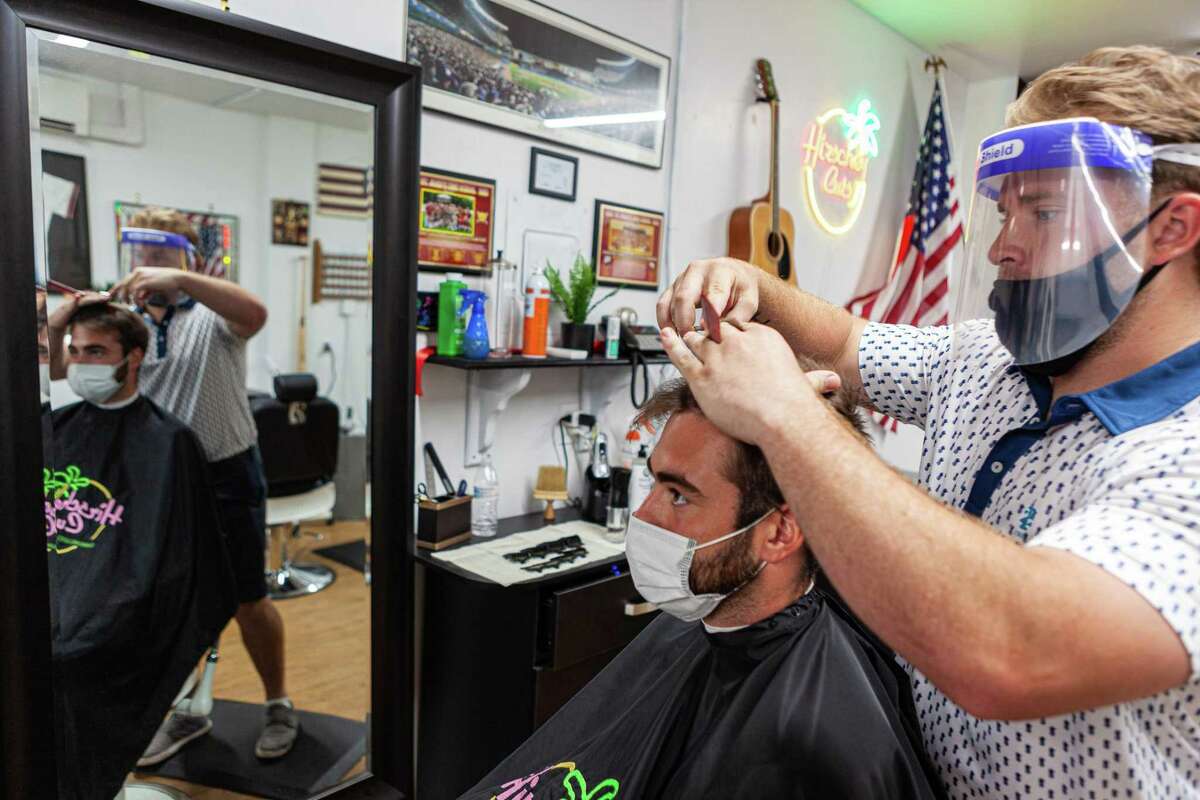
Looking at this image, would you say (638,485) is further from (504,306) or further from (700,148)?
(700,148)

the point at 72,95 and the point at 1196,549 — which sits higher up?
the point at 72,95

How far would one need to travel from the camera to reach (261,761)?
219 cm

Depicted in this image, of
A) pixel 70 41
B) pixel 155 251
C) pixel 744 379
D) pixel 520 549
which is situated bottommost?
pixel 520 549

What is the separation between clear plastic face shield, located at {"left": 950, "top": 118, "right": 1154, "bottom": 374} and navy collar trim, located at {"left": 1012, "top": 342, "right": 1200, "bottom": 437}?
0.21 feet

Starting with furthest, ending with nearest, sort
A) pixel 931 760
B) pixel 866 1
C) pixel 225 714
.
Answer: pixel 866 1 → pixel 225 714 → pixel 931 760

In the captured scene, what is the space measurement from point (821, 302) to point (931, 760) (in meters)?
0.73

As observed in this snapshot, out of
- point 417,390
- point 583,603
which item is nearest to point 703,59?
point 417,390

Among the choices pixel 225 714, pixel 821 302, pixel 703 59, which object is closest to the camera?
pixel 821 302

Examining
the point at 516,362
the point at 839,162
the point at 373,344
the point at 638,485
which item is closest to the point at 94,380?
the point at 373,344

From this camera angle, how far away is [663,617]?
1.53m

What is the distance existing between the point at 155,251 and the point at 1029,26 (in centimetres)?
362

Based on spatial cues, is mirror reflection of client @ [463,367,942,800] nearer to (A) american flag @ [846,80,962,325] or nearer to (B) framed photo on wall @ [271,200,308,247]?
(B) framed photo on wall @ [271,200,308,247]

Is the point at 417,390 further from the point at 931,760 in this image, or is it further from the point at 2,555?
the point at 931,760

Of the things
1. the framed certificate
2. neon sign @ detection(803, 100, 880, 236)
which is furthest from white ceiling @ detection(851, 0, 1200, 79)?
the framed certificate
